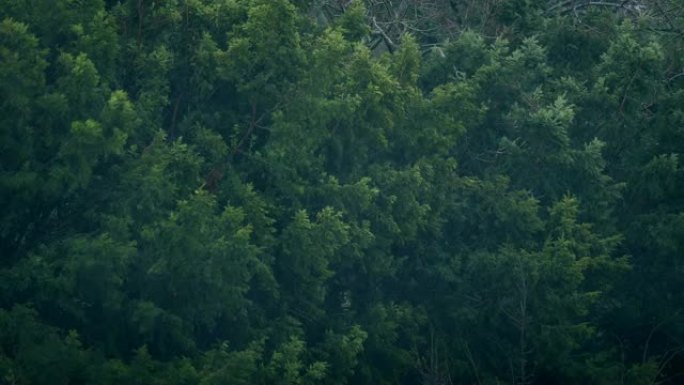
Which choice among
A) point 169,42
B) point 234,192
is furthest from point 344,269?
point 169,42

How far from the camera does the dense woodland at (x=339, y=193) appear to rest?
1159cm

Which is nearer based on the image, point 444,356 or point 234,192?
point 234,192

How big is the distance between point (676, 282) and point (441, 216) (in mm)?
3694

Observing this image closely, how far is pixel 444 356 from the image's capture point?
13.8m

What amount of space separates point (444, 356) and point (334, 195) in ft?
8.16

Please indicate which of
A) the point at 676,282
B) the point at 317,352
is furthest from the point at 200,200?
the point at 676,282

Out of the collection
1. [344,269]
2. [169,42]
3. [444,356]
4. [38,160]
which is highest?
[169,42]

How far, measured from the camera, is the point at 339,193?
13.2m

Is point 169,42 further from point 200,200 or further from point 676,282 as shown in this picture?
point 676,282

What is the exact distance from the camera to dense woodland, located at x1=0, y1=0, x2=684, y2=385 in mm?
11586

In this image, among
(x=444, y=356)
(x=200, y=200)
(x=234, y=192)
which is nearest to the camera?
(x=200, y=200)

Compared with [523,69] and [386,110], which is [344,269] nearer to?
[386,110]

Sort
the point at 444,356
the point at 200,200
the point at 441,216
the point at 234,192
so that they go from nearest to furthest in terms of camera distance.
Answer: the point at 200,200
the point at 234,192
the point at 444,356
the point at 441,216

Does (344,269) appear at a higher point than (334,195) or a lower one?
lower
